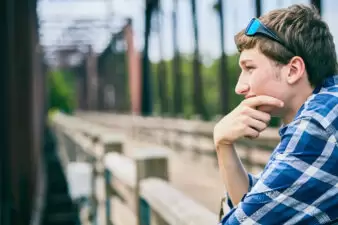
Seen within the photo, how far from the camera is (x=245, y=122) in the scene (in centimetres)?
125

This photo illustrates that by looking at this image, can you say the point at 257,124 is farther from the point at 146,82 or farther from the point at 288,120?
the point at 146,82

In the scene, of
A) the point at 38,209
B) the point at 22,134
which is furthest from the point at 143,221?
the point at 38,209

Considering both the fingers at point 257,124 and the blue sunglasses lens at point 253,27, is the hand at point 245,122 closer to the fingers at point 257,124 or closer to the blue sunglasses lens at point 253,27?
the fingers at point 257,124

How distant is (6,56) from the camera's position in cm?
559

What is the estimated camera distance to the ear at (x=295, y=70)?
1146 mm

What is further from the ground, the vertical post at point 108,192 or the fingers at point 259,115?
the fingers at point 259,115

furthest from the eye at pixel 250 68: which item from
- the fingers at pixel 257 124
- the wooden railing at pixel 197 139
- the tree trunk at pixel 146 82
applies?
the tree trunk at pixel 146 82

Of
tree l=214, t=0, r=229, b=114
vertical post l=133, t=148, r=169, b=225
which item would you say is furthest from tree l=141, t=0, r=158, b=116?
vertical post l=133, t=148, r=169, b=225

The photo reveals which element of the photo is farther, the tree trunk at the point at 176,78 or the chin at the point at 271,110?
the tree trunk at the point at 176,78

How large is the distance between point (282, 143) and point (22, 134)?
22.1ft

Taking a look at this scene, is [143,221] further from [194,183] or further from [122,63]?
[122,63]

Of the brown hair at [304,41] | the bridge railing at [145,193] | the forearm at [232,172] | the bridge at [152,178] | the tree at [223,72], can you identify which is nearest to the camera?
the brown hair at [304,41]

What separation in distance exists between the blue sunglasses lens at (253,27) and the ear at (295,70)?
94 mm

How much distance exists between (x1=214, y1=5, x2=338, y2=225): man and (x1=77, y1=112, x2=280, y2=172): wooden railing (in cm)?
432
